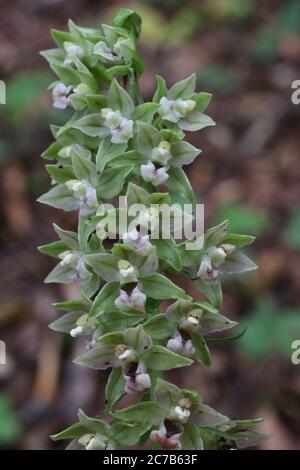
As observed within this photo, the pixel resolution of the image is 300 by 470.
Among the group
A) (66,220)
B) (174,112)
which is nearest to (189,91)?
(174,112)

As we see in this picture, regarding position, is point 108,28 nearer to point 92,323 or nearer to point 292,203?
point 92,323

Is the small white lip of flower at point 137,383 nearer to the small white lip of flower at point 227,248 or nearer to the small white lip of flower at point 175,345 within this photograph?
the small white lip of flower at point 175,345

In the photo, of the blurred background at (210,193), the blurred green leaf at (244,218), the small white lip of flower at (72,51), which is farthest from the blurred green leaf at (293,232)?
the small white lip of flower at (72,51)

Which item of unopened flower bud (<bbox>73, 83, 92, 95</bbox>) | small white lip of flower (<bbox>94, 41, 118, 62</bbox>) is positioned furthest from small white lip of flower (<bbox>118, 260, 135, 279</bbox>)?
small white lip of flower (<bbox>94, 41, 118, 62</bbox>)

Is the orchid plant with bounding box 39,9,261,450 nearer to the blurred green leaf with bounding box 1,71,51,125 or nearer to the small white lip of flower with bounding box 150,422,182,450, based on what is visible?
the small white lip of flower with bounding box 150,422,182,450

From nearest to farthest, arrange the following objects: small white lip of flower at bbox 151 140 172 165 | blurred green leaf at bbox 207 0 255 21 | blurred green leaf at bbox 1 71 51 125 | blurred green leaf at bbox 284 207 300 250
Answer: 1. small white lip of flower at bbox 151 140 172 165
2. blurred green leaf at bbox 284 207 300 250
3. blurred green leaf at bbox 1 71 51 125
4. blurred green leaf at bbox 207 0 255 21
